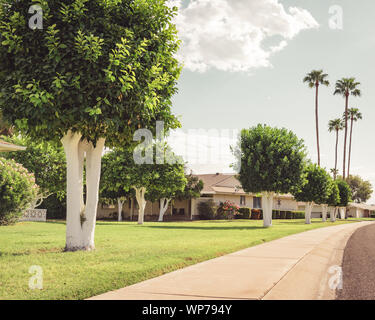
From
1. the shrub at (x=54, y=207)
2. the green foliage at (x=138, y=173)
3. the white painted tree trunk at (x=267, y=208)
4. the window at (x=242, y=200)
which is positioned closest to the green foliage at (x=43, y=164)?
the green foliage at (x=138, y=173)

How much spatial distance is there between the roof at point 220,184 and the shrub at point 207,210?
113 inches

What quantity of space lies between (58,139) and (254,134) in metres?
23.7

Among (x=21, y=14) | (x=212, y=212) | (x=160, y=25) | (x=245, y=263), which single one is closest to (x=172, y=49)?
(x=160, y=25)

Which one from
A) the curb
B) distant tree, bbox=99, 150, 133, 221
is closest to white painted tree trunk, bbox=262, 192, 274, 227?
distant tree, bbox=99, 150, 133, 221

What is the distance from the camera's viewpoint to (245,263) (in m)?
9.98

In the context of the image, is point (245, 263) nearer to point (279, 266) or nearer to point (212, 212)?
point (279, 266)

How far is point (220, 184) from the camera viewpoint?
60000mm

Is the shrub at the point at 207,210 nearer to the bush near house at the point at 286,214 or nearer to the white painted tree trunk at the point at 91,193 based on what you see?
the bush near house at the point at 286,214

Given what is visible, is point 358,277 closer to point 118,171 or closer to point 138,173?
point 138,173

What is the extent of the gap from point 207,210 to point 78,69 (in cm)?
4175

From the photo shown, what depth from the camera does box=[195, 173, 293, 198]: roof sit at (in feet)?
183

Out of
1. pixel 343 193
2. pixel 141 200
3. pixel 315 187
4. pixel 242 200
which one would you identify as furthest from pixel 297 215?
pixel 141 200

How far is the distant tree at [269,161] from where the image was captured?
107 feet

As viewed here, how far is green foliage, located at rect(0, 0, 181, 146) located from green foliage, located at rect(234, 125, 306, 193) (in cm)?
2271
